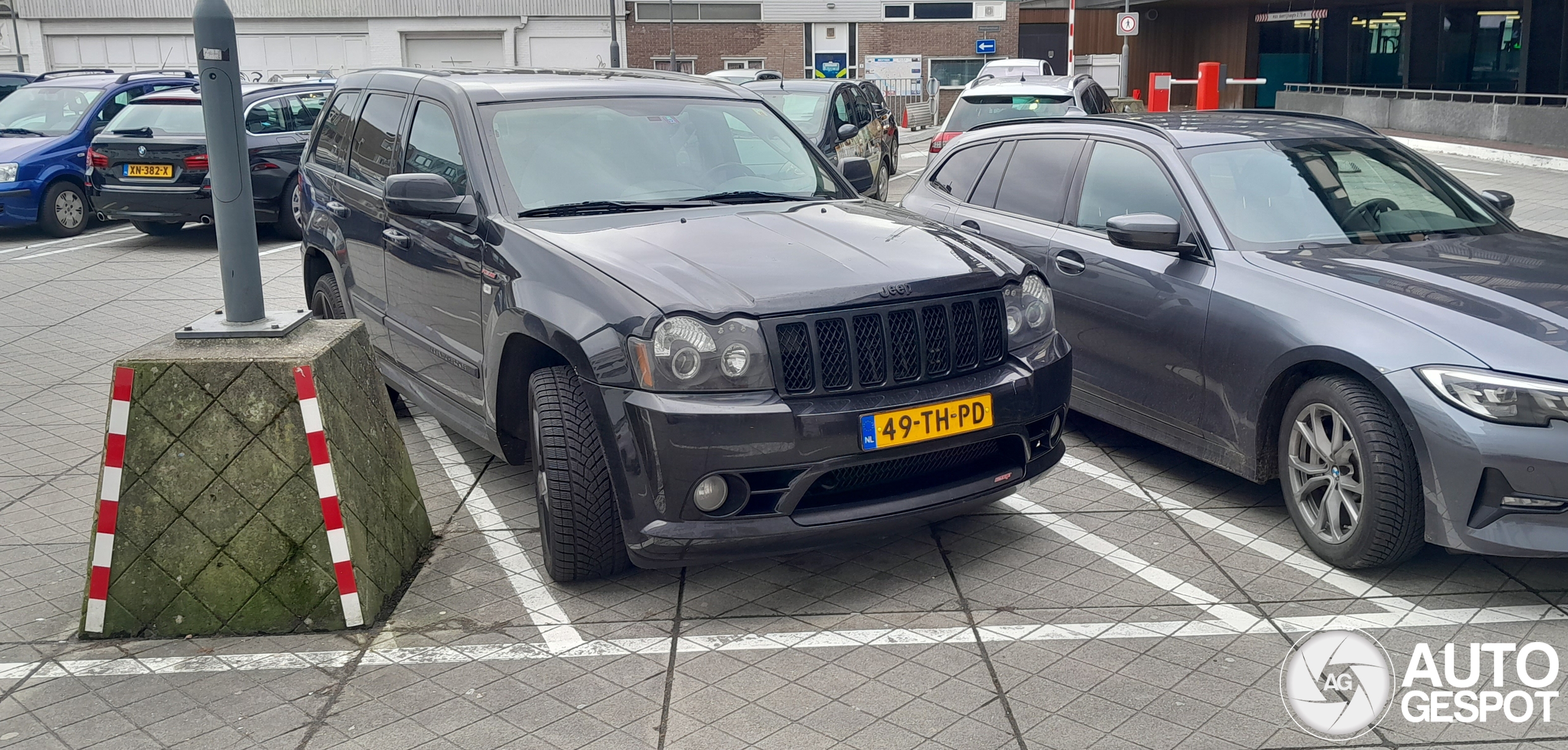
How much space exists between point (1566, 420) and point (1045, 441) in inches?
63.3

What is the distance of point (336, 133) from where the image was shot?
22.1 ft

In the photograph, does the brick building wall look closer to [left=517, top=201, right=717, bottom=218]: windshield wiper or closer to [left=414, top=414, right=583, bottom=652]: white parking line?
[left=414, top=414, right=583, bottom=652]: white parking line

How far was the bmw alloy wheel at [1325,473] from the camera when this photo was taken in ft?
14.6

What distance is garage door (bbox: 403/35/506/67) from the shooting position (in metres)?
45.7

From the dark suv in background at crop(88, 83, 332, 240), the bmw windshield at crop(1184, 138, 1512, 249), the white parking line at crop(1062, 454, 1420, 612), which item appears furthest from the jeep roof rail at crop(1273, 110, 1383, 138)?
the dark suv in background at crop(88, 83, 332, 240)

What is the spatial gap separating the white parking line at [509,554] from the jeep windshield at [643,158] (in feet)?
4.24

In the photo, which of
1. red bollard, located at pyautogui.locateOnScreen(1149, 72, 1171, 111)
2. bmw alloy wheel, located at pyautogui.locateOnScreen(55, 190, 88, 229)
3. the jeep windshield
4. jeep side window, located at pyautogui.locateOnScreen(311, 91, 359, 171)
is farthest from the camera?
red bollard, located at pyautogui.locateOnScreen(1149, 72, 1171, 111)

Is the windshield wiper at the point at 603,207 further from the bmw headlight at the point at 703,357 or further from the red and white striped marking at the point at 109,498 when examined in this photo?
the red and white striped marking at the point at 109,498

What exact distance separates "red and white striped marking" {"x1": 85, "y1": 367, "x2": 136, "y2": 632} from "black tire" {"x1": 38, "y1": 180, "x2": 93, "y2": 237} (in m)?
12.6

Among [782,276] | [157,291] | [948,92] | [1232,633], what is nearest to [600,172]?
[782,276]

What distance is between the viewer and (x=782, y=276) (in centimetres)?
416

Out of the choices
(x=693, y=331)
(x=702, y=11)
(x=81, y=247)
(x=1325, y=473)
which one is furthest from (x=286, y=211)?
(x=702, y=11)

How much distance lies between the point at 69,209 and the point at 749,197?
12.9m

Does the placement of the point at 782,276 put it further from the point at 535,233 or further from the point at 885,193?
the point at 885,193
